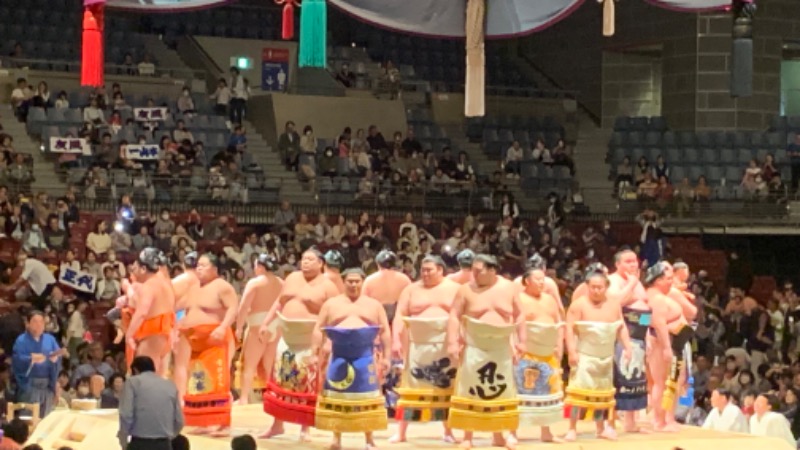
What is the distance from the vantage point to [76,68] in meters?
15.5

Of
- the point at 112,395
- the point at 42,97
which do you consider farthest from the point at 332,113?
the point at 112,395

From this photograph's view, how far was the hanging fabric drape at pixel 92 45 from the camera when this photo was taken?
8.15 metres

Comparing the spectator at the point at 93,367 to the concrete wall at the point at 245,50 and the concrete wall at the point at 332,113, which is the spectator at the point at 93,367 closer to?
the concrete wall at the point at 332,113

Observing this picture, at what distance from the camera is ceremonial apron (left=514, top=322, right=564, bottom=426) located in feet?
26.1

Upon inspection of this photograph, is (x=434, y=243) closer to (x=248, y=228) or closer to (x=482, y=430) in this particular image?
(x=248, y=228)

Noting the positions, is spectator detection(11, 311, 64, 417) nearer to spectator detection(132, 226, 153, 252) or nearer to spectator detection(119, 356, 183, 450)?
spectator detection(132, 226, 153, 252)

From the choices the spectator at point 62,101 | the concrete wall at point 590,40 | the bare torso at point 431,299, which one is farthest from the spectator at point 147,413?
the concrete wall at point 590,40

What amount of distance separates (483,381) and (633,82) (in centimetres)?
1108

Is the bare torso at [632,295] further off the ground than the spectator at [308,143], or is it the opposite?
the spectator at [308,143]

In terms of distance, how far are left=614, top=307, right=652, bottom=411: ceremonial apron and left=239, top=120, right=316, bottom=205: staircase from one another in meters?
6.23

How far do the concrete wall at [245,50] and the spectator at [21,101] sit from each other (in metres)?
2.77

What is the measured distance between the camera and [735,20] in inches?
320

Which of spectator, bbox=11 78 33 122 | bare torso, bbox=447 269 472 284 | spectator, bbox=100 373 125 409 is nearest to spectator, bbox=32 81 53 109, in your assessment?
spectator, bbox=11 78 33 122

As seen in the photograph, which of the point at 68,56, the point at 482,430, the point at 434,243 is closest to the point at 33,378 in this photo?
the point at 482,430
